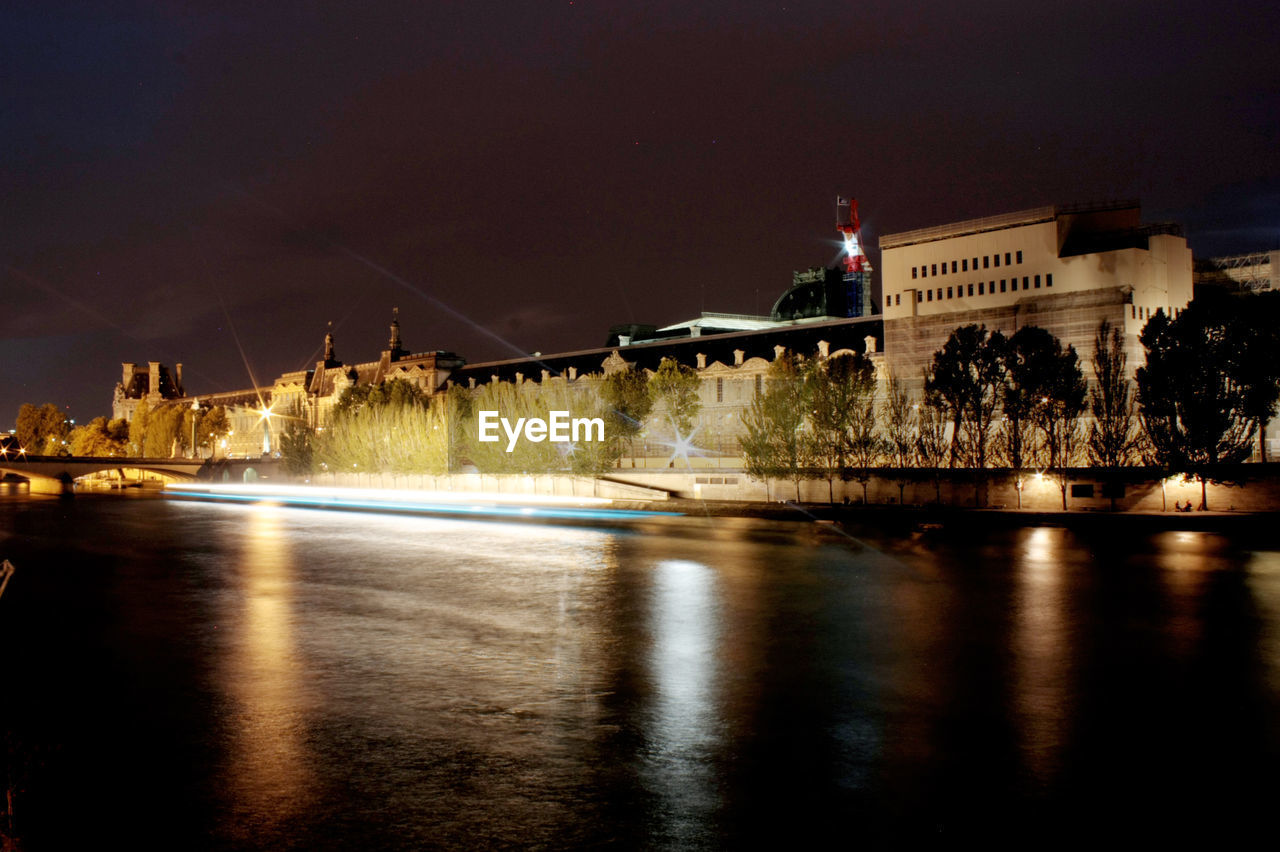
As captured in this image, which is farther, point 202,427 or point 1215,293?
point 202,427

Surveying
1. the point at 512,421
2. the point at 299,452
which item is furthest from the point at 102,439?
the point at 512,421

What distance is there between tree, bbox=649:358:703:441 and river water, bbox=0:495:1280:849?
48264 millimetres

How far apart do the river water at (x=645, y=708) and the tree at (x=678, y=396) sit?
158 ft

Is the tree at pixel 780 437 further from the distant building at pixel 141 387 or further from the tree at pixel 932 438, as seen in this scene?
the distant building at pixel 141 387

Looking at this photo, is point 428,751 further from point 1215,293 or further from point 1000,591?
point 1215,293

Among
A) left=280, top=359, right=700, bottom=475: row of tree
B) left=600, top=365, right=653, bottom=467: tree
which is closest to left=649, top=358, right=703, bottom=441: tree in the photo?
left=280, top=359, right=700, bottom=475: row of tree

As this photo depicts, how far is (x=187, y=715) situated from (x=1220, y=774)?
11484 mm

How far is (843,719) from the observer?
1134cm

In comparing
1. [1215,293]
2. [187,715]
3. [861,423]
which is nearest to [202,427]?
[861,423]

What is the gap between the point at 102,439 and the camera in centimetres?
15212

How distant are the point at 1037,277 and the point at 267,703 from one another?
64.7 meters

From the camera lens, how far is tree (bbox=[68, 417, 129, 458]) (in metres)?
151

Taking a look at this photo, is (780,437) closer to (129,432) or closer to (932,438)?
(932,438)

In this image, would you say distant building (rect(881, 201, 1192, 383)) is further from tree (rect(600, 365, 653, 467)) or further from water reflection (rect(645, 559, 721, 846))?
water reflection (rect(645, 559, 721, 846))
